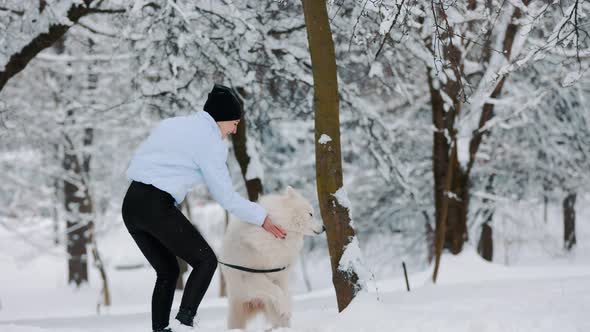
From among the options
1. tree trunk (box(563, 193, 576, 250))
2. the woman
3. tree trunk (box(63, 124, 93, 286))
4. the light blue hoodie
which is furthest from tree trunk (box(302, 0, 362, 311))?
tree trunk (box(563, 193, 576, 250))

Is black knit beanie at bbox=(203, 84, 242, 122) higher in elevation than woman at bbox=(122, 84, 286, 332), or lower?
higher

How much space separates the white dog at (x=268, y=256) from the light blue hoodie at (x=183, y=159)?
2.79 feet

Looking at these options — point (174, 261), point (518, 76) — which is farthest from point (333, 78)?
Result: point (518, 76)

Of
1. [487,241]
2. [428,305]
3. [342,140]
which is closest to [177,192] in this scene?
[428,305]

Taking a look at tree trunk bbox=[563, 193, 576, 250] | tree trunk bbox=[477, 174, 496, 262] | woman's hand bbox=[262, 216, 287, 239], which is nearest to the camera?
woman's hand bbox=[262, 216, 287, 239]

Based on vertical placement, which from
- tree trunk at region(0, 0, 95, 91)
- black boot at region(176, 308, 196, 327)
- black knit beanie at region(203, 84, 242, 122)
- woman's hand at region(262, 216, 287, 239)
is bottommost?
black boot at region(176, 308, 196, 327)

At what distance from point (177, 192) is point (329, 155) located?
148 centimetres

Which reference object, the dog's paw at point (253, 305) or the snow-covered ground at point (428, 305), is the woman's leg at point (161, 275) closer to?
the snow-covered ground at point (428, 305)

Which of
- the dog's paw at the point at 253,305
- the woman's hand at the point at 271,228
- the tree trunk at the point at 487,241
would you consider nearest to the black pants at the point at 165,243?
the woman's hand at the point at 271,228

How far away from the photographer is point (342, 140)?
1575 cm

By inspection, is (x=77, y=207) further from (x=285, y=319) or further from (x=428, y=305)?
(x=285, y=319)

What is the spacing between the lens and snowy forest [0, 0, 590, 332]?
531cm

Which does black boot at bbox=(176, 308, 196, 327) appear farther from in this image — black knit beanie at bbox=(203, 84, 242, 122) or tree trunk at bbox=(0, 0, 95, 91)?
tree trunk at bbox=(0, 0, 95, 91)

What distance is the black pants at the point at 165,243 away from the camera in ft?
13.6
